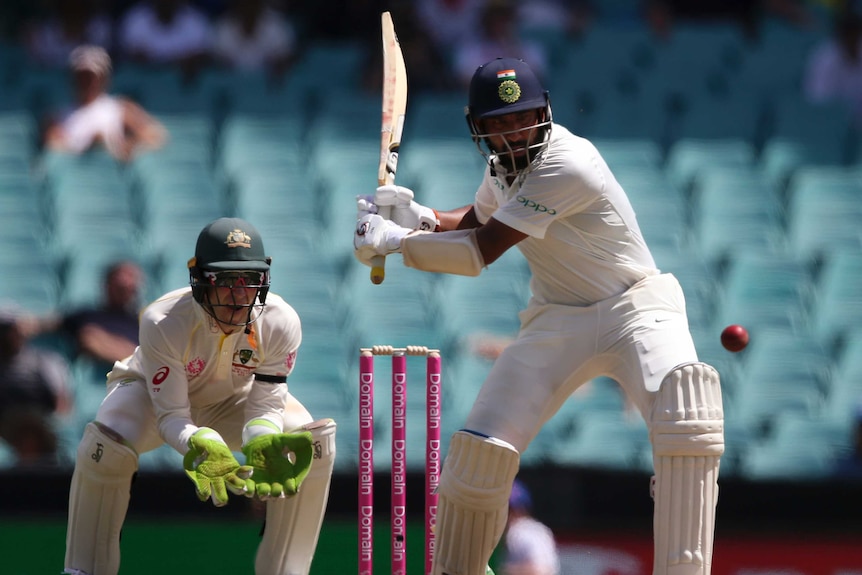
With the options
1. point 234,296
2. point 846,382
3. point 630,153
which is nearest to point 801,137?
point 630,153

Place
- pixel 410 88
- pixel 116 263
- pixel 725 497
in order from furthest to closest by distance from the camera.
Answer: pixel 410 88 → pixel 116 263 → pixel 725 497

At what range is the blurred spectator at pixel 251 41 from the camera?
26.6 feet

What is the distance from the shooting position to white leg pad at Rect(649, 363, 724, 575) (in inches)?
152

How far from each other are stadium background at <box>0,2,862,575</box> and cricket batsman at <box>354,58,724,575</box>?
1425mm

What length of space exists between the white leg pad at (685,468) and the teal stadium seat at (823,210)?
372 cm

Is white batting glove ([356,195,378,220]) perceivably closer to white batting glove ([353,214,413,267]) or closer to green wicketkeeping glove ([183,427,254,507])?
white batting glove ([353,214,413,267])

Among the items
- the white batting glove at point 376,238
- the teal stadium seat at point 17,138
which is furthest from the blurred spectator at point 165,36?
the white batting glove at point 376,238

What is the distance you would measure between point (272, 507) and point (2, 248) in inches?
128

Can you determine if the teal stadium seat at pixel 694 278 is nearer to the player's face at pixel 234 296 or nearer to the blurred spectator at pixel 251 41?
the blurred spectator at pixel 251 41

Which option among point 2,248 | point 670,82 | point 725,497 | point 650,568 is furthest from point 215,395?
point 670,82

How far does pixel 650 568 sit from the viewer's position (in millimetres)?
5391

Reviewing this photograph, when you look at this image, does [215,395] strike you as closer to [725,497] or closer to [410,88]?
[725,497]

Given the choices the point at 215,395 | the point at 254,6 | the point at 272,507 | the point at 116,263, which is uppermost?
the point at 254,6

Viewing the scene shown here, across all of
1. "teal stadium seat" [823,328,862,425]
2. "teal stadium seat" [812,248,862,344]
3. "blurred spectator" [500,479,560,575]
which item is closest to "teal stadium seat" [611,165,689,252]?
"teal stadium seat" [812,248,862,344]
